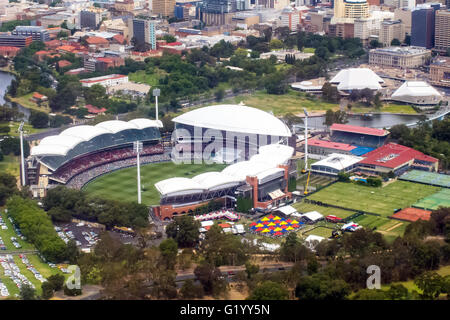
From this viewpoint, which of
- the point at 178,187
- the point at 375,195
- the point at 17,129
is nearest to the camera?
the point at 178,187

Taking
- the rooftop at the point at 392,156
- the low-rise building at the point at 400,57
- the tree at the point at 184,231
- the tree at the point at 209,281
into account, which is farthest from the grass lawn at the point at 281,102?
the tree at the point at 209,281

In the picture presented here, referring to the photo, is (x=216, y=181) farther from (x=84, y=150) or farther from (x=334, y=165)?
(x=84, y=150)

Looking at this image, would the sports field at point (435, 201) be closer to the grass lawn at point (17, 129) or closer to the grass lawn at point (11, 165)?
the grass lawn at point (11, 165)

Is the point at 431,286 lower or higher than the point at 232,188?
lower

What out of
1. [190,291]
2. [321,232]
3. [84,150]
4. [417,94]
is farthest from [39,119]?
[190,291]

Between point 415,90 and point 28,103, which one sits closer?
point 28,103
